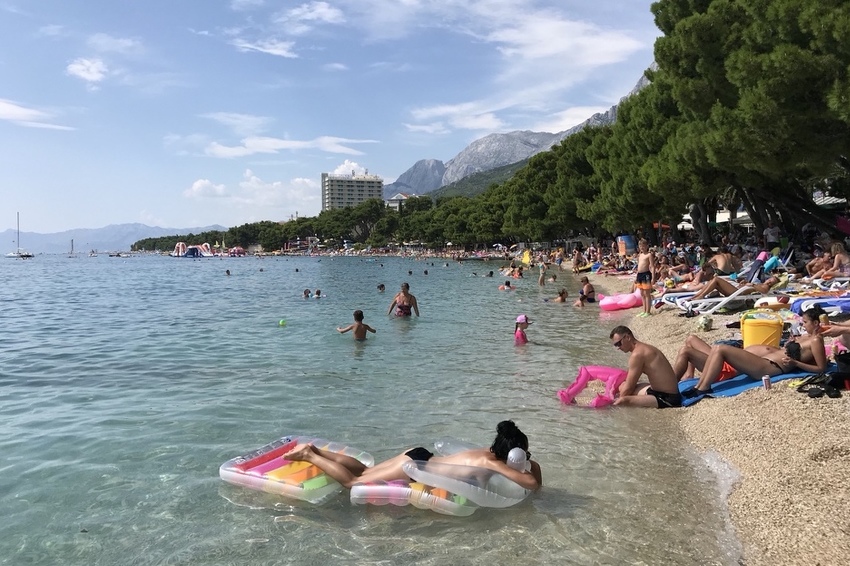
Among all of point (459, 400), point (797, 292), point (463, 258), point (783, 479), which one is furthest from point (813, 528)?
point (463, 258)

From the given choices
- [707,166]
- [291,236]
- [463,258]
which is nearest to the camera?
[707,166]

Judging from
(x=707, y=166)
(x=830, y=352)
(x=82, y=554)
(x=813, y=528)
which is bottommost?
(x=82, y=554)

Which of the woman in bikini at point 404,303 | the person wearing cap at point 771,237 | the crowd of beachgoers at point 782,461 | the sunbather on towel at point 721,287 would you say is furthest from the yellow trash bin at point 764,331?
the person wearing cap at point 771,237

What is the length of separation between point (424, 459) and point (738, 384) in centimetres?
441

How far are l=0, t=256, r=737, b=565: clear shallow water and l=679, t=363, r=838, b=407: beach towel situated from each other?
2.52ft

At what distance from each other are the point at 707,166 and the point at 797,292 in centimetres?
670

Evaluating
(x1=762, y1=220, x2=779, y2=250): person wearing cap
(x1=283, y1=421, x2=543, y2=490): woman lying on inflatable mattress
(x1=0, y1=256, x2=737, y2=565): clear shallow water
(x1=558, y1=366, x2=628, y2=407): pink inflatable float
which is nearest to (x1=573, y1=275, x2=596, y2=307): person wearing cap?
(x1=0, y1=256, x2=737, y2=565): clear shallow water

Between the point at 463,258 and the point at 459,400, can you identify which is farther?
the point at 463,258

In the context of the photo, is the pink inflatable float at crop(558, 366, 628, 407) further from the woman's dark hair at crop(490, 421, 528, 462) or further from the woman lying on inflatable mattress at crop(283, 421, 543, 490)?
the woman's dark hair at crop(490, 421, 528, 462)

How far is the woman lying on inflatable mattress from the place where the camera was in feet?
16.2

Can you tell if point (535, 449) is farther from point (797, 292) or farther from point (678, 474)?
point (797, 292)

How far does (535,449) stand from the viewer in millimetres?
6336

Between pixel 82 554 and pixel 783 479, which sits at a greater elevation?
pixel 783 479

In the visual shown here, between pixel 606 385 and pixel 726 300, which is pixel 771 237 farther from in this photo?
pixel 606 385
